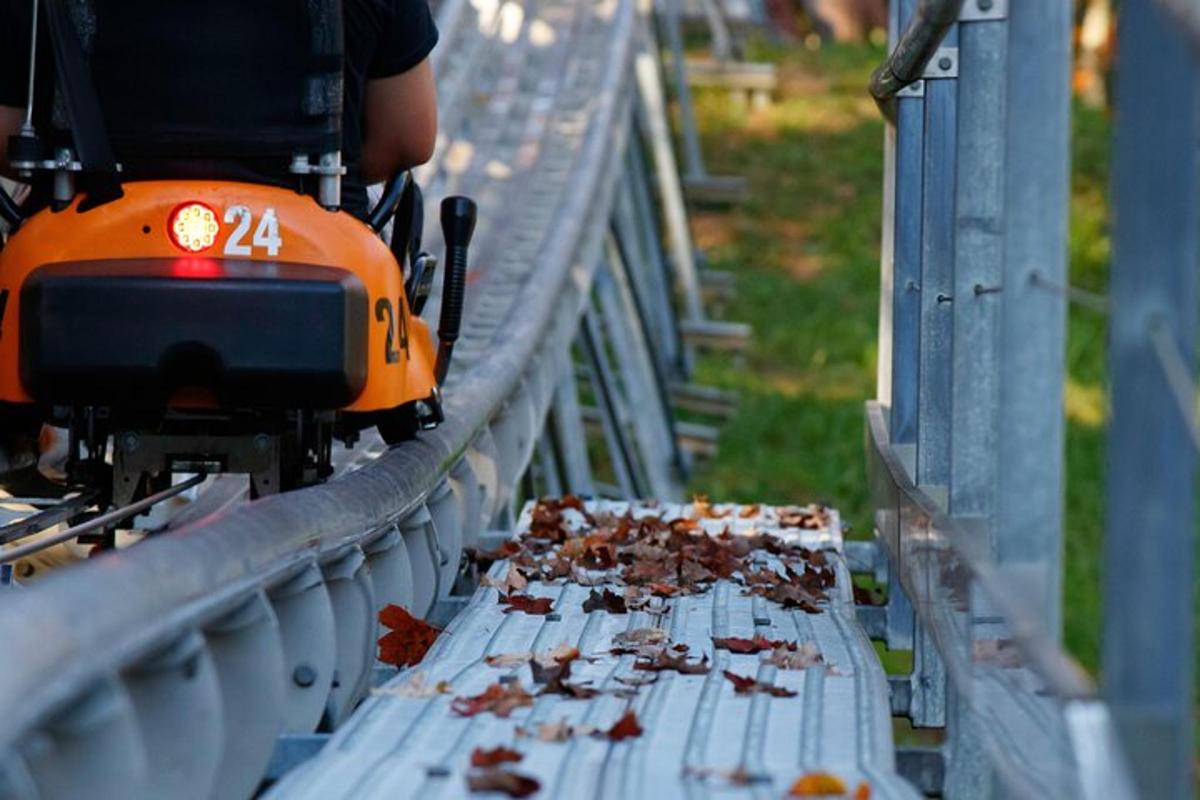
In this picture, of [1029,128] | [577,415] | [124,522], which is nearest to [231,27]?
[124,522]

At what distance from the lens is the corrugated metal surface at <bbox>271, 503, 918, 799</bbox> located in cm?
272

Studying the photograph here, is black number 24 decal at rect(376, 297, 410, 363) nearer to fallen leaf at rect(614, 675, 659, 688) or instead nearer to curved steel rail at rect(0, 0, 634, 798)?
curved steel rail at rect(0, 0, 634, 798)

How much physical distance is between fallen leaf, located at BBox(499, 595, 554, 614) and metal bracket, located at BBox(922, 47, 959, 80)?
1.11m

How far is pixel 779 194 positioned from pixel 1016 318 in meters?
18.1

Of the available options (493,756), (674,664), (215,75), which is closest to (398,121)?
(215,75)

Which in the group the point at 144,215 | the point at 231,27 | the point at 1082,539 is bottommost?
the point at 1082,539

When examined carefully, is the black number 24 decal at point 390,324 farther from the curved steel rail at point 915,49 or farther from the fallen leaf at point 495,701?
the fallen leaf at point 495,701

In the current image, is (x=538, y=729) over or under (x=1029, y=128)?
under

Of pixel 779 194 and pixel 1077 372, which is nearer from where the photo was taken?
pixel 1077 372

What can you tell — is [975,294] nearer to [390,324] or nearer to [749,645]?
[749,645]

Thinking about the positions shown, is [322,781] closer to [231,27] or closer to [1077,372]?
[231,27]

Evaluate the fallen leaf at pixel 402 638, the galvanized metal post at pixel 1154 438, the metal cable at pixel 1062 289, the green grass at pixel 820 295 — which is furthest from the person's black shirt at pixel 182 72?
the green grass at pixel 820 295

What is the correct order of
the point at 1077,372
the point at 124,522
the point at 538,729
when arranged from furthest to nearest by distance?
the point at 1077,372 < the point at 124,522 < the point at 538,729

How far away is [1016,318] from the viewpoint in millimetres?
2670
